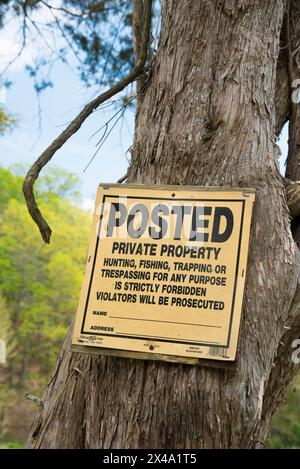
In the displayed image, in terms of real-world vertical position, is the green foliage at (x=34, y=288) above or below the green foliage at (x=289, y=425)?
above

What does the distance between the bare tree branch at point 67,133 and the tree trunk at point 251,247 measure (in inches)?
5.8

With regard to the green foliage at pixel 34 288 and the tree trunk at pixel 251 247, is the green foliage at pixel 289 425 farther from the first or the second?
the tree trunk at pixel 251 247

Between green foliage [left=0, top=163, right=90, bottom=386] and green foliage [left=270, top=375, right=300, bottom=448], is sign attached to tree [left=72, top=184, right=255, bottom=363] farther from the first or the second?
green foliage [left=0, top=163, right=90, bottom=386]

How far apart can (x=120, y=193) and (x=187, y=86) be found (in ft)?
1.75

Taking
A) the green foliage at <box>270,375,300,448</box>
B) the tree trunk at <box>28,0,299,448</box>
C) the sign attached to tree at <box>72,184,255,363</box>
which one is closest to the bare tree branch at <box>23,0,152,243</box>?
→ the tree trunk at <box>28,0,299,448</box>

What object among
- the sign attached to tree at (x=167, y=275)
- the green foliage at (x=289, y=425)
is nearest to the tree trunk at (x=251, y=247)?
the sign attached to tree at (x=167, y=275)

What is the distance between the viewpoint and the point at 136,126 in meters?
2.88

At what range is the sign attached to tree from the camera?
7.72 feet

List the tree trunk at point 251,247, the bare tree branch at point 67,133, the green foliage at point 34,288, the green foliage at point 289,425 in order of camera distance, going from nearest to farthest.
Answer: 1. the tree trunk at point 251,247
2. the bare tree branch at point 67,133
3. the green foliage at point 289,425
4. the green foliage at point 34,288

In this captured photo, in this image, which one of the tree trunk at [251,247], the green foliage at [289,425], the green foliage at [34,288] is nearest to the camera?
the tree trunk at [251,247]

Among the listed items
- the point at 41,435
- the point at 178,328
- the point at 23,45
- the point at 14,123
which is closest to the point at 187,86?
the point at 178,328

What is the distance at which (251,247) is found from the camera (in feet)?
8.02

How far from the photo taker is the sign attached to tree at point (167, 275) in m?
2.35

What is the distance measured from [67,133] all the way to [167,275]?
918 mm
